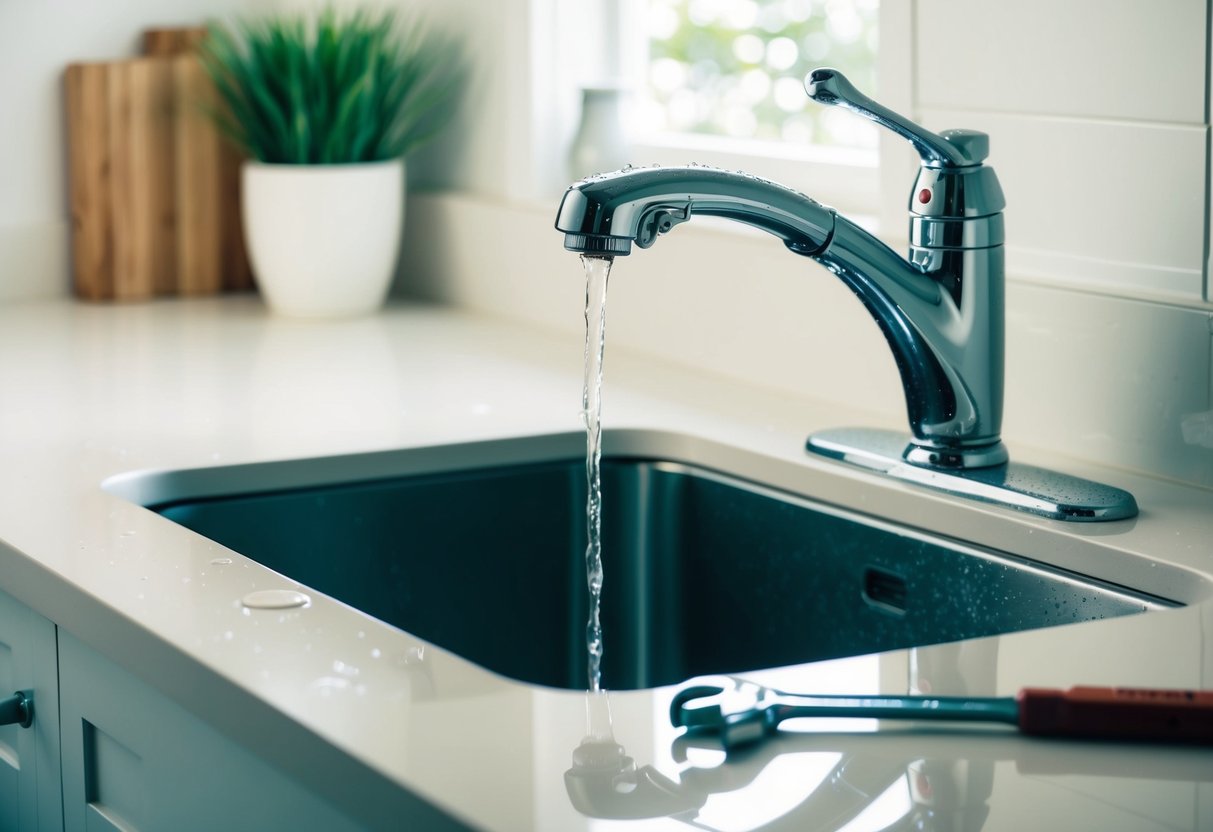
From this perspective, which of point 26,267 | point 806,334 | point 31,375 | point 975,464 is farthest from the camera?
point 26,267

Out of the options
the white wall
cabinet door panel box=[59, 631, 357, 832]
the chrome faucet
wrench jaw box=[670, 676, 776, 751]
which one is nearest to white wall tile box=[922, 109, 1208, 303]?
the white wall

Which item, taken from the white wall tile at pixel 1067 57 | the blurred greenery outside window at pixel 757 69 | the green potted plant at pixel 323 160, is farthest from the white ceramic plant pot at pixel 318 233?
the white wall tile at pixel 1067 57

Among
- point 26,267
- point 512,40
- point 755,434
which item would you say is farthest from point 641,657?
point 26,267

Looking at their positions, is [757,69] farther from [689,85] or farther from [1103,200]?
[1103,200]

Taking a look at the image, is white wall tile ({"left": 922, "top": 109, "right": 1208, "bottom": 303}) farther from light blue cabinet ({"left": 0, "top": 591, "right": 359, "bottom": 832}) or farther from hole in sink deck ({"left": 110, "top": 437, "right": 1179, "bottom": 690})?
light blue cabinet ({"left": 0, "top": 591, "right": 359, "bottom": 832})

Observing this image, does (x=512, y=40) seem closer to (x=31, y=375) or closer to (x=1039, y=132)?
(x=31, y=375)

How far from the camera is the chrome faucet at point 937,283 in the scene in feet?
3.59

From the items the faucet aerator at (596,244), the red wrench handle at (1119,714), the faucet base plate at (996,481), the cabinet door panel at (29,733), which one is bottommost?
the cabinet door panel at (29,733)

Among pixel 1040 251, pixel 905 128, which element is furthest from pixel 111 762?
pixel 1040 251

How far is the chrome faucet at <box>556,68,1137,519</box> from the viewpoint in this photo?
1.10 m

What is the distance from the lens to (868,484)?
121 cm

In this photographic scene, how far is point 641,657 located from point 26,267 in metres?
1.09

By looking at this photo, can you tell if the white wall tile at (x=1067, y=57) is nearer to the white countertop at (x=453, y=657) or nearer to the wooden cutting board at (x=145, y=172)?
the white countertop at (x=453, y=657)

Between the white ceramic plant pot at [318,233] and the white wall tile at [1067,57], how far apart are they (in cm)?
79
